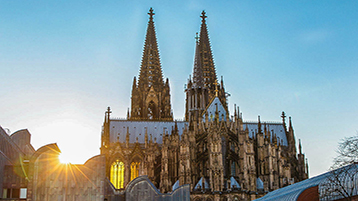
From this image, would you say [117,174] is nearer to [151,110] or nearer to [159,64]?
[151,110]

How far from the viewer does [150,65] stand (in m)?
82.6

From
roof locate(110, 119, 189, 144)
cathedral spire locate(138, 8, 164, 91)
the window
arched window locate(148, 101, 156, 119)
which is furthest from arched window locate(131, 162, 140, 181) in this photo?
the window

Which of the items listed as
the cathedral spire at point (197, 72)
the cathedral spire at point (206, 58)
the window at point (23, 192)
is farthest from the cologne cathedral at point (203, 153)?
the window at point (23, 192)

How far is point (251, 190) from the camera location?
54438 mm

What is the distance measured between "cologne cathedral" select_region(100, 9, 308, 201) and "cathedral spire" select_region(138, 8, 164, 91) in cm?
370

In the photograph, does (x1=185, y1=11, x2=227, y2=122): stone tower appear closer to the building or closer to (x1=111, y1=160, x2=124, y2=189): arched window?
the building

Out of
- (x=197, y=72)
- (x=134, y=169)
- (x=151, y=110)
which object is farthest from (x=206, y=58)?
(x=134, y=169)

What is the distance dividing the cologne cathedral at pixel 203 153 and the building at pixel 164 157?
115mm

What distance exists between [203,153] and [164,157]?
4762 millimetres

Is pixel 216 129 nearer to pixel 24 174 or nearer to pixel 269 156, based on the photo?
pixel 269 156

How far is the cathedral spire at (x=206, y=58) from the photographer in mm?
82375

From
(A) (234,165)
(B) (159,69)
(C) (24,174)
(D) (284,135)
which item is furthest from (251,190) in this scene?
(B) (159,69)

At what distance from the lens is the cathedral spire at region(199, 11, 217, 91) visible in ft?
270

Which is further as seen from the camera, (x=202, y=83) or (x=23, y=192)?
(x=202, y=83)
